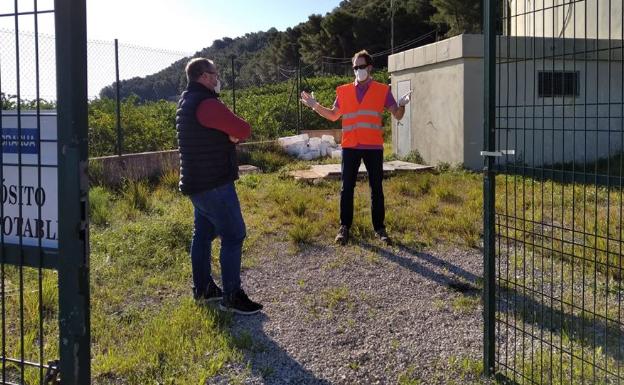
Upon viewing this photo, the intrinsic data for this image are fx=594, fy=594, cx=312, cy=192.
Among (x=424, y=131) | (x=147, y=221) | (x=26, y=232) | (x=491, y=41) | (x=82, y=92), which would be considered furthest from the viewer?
(x=424, y=131)

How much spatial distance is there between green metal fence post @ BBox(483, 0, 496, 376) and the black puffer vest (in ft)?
6.26

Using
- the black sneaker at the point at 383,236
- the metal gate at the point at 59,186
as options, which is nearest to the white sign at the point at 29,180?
the metal gate at the point at 59,186

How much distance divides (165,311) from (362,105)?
10.5 ft

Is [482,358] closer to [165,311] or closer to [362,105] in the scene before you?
[165,311]

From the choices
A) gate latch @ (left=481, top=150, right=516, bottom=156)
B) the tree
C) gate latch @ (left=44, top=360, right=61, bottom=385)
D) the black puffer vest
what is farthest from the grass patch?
the tree

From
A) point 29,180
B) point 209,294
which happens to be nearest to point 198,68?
point 209,294

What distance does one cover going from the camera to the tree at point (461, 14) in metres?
40.1

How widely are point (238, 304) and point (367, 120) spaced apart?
9.15 feet

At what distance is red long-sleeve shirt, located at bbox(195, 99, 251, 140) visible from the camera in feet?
13.6

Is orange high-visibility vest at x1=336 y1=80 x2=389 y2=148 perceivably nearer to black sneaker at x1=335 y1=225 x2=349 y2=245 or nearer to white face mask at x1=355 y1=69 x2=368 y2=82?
white face mask at x1=355 y1=69 x2=368 y2=82

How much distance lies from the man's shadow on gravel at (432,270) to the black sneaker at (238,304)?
5.87ft

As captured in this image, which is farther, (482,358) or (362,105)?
(362,105)

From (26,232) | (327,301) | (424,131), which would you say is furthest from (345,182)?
(424,131)

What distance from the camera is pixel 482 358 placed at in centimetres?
373
